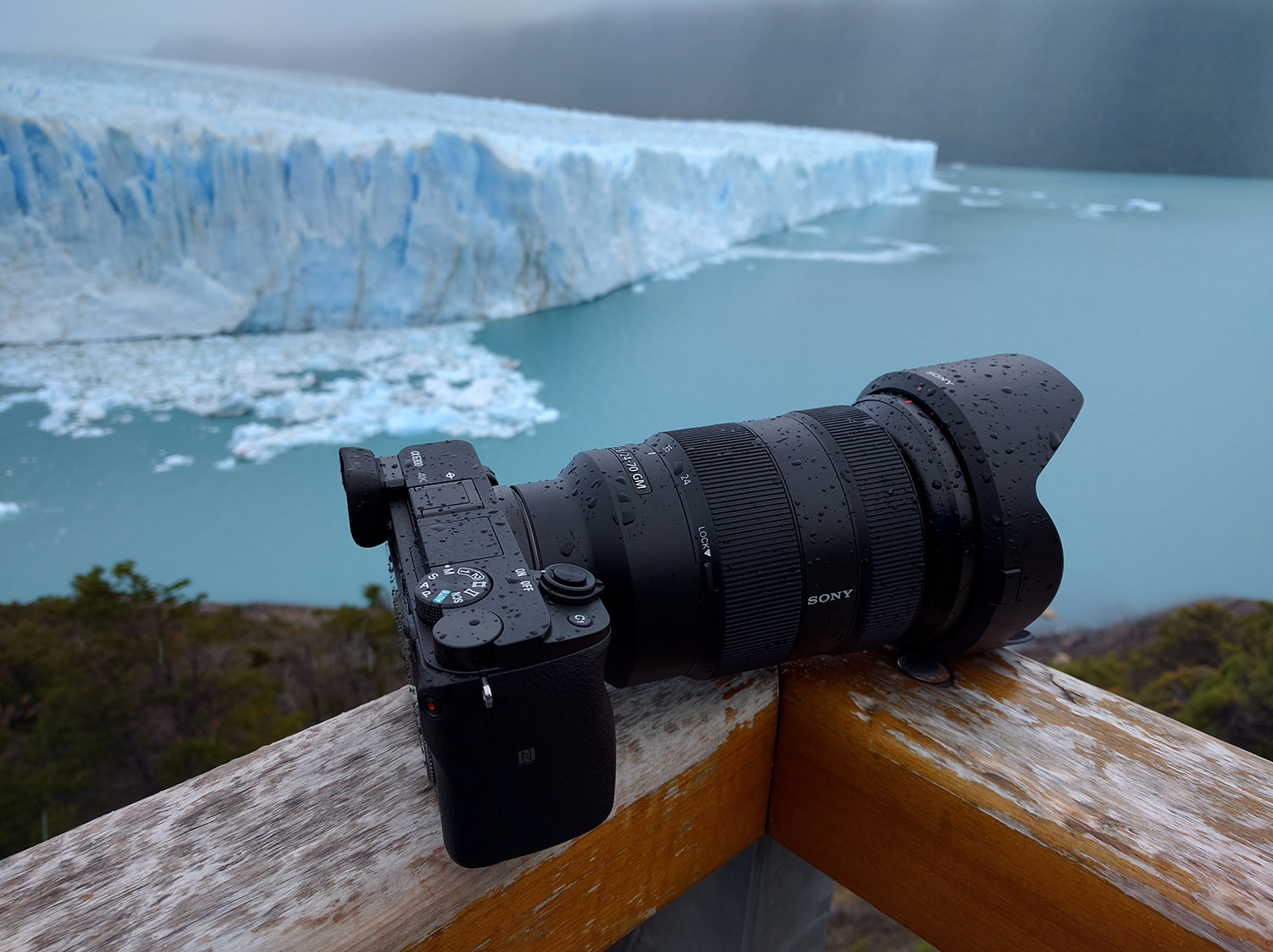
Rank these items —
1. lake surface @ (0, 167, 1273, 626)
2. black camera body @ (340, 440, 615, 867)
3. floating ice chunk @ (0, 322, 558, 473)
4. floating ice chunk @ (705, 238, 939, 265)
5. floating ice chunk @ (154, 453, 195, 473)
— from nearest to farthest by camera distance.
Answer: black camera body @ (340, 440, 615, 867), lake surface @ (0, 167, 1273, 626), floating ice chunk @ (154, 453, 195, 473), floating ice chunk @ (0, 322, 558, 473), floating ice chunk @ (705, 238, 939, 265)

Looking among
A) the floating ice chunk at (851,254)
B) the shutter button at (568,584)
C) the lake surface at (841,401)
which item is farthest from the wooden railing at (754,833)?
the floating ice chunk at (851,254)

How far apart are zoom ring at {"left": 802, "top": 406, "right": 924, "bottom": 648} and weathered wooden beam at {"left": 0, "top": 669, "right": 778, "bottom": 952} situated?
12cm

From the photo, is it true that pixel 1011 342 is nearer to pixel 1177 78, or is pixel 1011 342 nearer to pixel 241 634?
pixel 1177 78

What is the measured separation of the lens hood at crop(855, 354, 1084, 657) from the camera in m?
0.58

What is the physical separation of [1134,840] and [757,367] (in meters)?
2.91

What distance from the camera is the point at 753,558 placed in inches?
21.5

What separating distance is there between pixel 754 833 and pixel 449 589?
34 centimetres

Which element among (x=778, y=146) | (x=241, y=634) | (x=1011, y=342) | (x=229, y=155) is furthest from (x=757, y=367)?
(x=778, y=146)

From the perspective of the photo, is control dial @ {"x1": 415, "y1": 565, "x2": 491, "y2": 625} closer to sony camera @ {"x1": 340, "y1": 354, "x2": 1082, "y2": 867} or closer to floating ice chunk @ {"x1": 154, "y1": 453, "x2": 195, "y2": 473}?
sony camera @ {"x1": 340, "y1": 354, "x2": 1082, "y2": 867}

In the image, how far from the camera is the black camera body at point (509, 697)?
37 cm

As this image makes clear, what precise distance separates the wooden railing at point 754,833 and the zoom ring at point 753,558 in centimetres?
4

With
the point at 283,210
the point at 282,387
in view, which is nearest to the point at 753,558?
the point at 282,387

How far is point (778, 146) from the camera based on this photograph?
6.82 m

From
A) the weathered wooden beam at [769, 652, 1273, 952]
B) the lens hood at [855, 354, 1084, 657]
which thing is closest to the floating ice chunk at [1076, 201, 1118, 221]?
the lens hood at [855, 354, 1084, 657]
